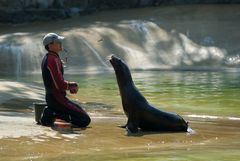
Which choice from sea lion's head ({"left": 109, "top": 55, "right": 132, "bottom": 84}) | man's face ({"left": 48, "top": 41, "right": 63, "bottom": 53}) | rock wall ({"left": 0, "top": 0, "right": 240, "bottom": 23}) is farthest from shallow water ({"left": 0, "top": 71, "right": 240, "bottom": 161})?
rock wall ({"left": 0, "top": 0, "right": 240, "bottom": 23})

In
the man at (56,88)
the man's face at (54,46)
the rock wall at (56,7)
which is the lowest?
the rock wall at (56,7)

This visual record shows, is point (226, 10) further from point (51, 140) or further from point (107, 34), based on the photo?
point (51, 140)

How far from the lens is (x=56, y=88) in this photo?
35.4 feet

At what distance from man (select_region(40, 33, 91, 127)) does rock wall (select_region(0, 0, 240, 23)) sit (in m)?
29.3

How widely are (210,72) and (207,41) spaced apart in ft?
20.2

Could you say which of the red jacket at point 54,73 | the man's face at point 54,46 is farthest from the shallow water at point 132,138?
the man's face at point 54,46

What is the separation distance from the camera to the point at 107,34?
35594mm

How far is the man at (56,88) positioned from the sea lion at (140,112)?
72cm

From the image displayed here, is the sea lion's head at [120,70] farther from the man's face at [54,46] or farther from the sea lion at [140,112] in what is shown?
the man's face at [54,46]

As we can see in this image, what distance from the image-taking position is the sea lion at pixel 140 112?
11.1 m

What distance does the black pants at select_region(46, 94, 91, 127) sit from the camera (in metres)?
10.9

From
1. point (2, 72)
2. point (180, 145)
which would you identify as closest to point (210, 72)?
point (2, 72)

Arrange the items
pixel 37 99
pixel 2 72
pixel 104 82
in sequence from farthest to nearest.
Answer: pixel 2 72 < pixel 104 82 < pixel 37 99

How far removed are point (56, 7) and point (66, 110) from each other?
102 feet
